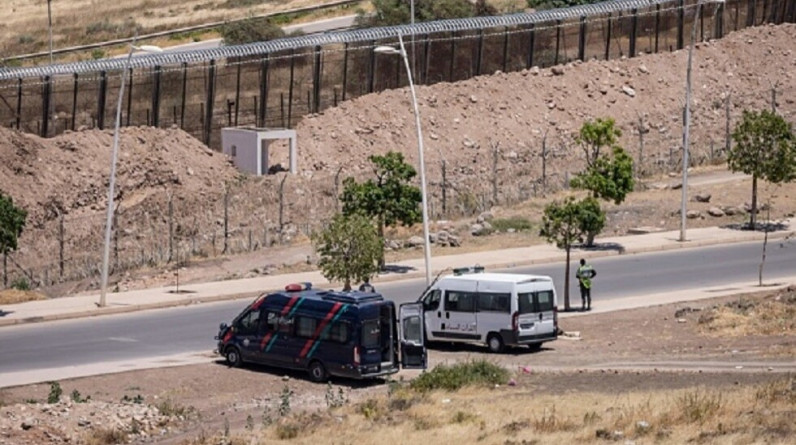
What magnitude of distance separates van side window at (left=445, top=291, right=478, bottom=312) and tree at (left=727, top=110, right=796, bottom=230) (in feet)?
68.8

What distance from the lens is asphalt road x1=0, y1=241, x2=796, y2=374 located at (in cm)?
4069

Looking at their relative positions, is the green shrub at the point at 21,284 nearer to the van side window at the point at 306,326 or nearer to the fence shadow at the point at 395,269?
the fence shadow at the point at 395,269

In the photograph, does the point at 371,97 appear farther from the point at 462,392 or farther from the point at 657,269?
the point at 462,392

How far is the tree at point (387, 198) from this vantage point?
5303 cm

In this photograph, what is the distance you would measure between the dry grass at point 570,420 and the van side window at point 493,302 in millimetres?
6995

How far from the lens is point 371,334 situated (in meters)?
36.6

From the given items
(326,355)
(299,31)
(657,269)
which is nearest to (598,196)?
(657,269)

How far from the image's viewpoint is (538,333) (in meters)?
40.7

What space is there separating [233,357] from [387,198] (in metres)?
15.4

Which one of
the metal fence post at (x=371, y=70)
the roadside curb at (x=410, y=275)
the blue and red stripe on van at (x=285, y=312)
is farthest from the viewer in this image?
the metal fence post at (x=371, y=70)

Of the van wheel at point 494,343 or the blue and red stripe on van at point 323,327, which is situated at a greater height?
the blue and red stripe on van at point 323,327

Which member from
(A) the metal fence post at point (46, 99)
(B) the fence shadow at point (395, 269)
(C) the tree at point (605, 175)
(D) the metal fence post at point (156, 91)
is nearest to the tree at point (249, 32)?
(D) the metal fence post at point (156, 91)

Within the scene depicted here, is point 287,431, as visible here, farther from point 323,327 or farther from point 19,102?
point 19,102

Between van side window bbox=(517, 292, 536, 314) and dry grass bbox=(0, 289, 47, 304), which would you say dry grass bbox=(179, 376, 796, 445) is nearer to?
van side window bbox=(517, 292, 536, 314)
